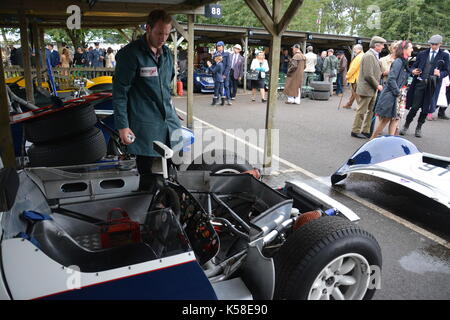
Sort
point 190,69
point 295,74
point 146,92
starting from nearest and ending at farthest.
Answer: point 146,92 → point 190,69 → point 295,74

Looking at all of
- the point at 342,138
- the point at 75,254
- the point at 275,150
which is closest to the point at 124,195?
the point at 75,254

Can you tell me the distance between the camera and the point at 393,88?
6.51 m

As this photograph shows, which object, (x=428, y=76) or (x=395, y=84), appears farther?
(x=428, y=76)

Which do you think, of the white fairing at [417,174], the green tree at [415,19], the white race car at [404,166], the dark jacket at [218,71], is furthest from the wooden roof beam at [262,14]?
the green tree at [415,19]

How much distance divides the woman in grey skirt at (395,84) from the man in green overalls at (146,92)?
191 inches

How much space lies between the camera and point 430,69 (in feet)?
24.0

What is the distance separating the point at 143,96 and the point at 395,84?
5147mm

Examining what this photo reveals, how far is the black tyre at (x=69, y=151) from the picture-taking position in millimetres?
3398

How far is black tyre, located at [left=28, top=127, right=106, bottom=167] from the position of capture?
3398 mm

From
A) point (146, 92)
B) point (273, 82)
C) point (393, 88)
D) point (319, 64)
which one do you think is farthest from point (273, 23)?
point (319, 64)

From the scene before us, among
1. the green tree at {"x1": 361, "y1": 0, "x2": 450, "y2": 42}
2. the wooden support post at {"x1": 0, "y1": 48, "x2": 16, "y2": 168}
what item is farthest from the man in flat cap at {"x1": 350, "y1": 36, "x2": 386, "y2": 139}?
the green tree at {"x1": 361, "y1": 0, "x2": 450, "y2": 42}

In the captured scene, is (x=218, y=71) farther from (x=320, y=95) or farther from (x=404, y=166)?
(x=404, y=166)

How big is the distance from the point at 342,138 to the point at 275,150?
195 cm

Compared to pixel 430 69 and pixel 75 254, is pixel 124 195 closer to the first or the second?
pixel 75 254
